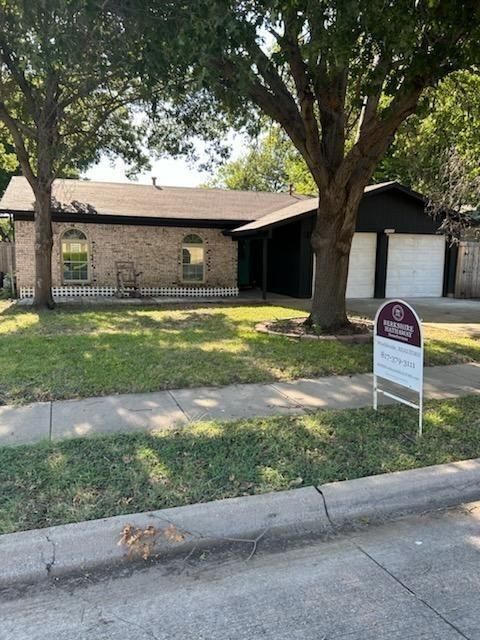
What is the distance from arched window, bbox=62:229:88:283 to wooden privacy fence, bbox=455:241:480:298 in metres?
13.8

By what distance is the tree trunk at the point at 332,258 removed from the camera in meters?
9.71

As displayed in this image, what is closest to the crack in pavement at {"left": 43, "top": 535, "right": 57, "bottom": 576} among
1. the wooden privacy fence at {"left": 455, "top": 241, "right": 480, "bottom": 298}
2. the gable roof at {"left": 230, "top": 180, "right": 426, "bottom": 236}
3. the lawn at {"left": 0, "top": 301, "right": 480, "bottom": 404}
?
the lawn at {"left": 0, "top": 301, "right": 480, "bottom": 404}

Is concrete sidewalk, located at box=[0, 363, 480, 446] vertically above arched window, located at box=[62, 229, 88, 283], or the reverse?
arched window, located at box=[62, 229, 88, 283]

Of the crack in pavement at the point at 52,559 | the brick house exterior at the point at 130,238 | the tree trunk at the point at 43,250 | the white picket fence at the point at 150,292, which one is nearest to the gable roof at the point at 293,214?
the brick house exterior at the point at 130,238

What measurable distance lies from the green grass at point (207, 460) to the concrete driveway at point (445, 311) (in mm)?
6615

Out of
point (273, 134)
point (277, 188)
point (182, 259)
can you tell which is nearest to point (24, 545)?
point (273, 134)

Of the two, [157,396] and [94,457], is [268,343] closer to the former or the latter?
[157,396]

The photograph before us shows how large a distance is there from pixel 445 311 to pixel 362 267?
14.2 ft

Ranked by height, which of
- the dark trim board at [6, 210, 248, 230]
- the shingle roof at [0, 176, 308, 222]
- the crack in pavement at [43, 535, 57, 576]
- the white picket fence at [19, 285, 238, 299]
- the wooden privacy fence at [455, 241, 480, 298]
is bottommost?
the crack in pavement at [43, 535, 57, 576]

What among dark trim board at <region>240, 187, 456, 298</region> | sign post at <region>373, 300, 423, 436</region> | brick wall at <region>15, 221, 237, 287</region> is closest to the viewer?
sign post at <region>373, 300, 423, 436</region>

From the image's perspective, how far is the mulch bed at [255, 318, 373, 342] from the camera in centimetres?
932

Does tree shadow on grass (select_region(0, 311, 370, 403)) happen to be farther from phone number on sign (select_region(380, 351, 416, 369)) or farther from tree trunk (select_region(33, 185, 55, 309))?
tree trunk (select_region(33, 185, 55, 309))

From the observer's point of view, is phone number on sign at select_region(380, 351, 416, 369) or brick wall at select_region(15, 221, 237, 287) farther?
brick wall at select_region(15, 221, 237, 287)

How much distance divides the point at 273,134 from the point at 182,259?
18.8 ft
